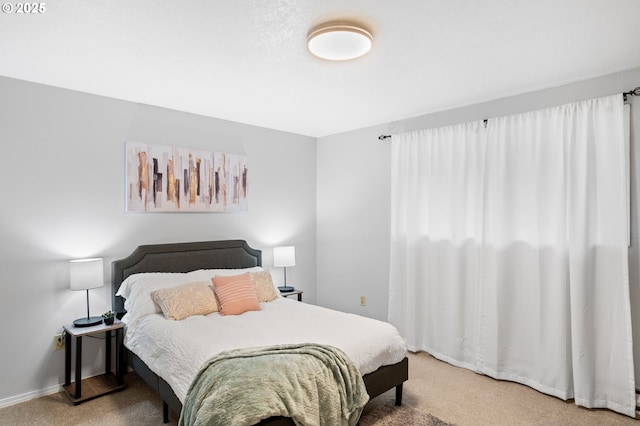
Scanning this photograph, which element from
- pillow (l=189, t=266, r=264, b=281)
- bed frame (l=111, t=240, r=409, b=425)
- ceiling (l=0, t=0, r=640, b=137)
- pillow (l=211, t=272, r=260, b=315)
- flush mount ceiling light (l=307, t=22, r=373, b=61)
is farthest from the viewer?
pillow (l=189, t=266, r=264, b=281)

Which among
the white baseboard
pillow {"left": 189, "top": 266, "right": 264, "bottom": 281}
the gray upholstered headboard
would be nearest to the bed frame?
the gray upholstered headboard

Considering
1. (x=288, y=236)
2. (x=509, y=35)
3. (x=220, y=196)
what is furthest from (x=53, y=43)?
(x=288, y=236)

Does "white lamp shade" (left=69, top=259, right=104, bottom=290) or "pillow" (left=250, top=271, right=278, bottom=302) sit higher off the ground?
"white lamp shade" (left=69, top=259, right=104, bottom=290)

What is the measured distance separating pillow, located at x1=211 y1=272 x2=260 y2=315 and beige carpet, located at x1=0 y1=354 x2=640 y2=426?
0.87m

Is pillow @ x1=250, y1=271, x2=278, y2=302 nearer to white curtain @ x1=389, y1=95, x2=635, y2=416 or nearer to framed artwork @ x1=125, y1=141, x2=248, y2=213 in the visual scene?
framed artwork @ x1=125, y1=141, x2=248, y2=213

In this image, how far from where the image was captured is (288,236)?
4844mm

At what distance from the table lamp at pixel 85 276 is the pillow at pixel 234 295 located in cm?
91

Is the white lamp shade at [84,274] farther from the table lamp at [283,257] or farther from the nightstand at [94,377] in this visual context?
the table lamp at [283,257]

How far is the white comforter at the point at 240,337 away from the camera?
2387 millimetres

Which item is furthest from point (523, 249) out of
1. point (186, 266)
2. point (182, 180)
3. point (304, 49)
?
→ point (182, 180)

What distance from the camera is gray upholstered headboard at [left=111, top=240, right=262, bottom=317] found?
3.38 metres

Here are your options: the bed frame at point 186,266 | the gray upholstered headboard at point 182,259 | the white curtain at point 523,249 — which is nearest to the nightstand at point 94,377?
the bed frame at point 186,266

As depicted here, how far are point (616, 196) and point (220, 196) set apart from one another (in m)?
3.58

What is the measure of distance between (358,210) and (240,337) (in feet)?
8.20
